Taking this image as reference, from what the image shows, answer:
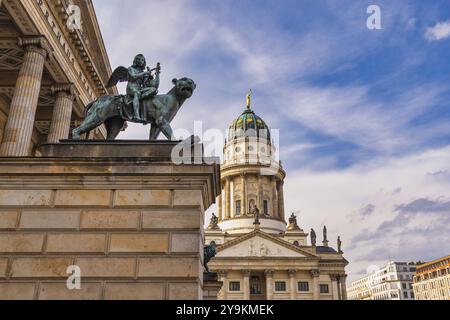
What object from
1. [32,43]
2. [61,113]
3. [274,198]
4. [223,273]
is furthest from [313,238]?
[32,43]

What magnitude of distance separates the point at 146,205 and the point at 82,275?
179cm

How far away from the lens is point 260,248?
70625 mm

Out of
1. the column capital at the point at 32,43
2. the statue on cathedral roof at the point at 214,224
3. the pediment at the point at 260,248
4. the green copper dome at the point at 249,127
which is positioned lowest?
the column capital at the point at 32,43

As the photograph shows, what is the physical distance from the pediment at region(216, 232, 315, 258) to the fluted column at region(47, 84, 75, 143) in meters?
49.6

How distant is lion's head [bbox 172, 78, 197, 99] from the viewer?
33.3ft

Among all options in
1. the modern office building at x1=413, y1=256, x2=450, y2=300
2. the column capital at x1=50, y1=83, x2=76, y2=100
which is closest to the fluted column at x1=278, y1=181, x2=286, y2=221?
the modern office building at x1=413, y1=256, x2=450, y2=300

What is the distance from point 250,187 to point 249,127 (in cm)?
1586

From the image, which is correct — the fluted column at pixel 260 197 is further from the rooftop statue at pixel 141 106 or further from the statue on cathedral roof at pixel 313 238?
the rooftop statue at pixel 141 106

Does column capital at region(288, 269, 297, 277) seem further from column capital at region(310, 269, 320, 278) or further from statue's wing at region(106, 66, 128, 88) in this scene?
statue's wing at region(106, 66, 128, 88)

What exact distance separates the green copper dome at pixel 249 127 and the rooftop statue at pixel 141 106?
262 feet

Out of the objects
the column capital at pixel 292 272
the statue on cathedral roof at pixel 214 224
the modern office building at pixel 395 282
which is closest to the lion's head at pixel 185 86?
the column capital at pixel 292 272

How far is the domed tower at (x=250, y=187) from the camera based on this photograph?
79238 mm

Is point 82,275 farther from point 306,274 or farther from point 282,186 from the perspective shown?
point 282,186
